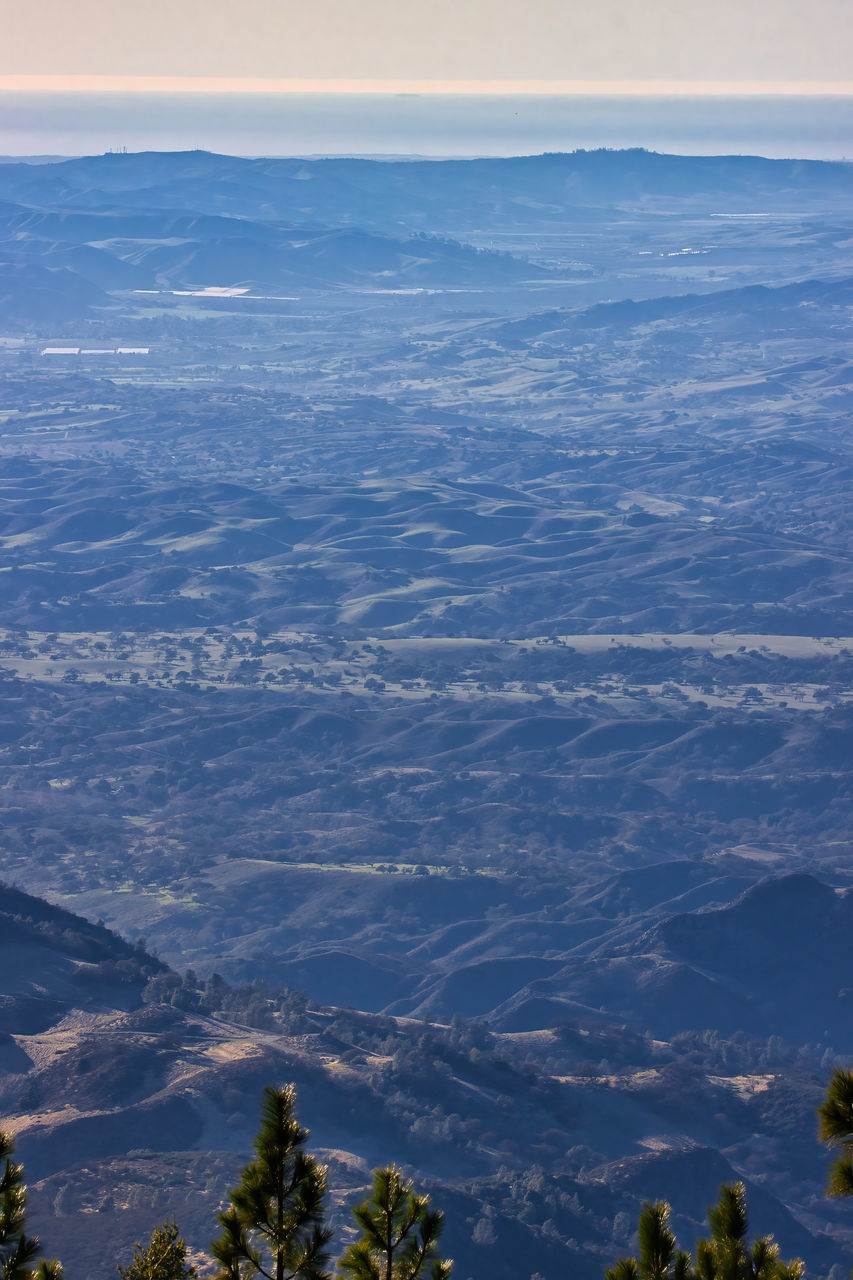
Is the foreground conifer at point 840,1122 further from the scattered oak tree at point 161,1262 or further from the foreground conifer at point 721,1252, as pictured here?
the scattered oak tree at point 161,1262

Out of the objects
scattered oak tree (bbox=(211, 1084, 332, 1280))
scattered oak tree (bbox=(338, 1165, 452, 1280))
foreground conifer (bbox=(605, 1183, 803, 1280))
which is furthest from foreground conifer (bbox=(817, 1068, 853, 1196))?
scattered oak tree (bbox=(211, 1084, 332, 1280))

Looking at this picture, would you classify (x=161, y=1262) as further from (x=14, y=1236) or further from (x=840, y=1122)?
(x=840, y=1122)

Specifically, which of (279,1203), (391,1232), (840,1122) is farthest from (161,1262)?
(840,1122)

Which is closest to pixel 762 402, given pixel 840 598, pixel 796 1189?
pixel 840 598

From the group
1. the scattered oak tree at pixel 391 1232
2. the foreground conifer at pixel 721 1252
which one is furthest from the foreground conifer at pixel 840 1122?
the scattered oak tree at pixel 391 1232

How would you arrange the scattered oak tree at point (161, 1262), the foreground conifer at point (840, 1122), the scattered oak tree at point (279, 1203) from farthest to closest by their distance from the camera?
the scattered oak tree at point (161, 1262) < the scattered oak tree at point (279, 1203) < the foreground conifer at point (840, 1122)

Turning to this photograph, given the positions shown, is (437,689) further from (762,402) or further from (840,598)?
(762,402)

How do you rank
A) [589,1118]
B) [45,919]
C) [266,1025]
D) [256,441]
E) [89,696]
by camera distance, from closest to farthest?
[589,1118] < [266,1025] < [45,919] < [89,696] < [256,441]

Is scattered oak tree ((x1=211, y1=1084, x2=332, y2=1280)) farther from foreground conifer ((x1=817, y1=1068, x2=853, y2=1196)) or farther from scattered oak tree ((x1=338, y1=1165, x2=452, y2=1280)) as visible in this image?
foreground conifer ((x1=817, y1=1068, x2=853, y2=1196))
